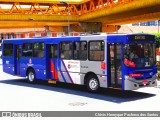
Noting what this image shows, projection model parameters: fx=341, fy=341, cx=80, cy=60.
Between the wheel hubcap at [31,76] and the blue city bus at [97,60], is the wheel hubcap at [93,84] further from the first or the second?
the wheel hubcap at [31,76]

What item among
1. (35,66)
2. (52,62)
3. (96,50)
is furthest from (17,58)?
(96,50)

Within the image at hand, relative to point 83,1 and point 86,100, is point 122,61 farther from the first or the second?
point 83,1

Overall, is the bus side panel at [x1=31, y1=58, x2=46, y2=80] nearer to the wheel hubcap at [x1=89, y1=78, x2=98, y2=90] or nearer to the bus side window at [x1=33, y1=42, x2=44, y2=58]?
the bus side window at [x1=33, y1=42, x2=44, y2=58]

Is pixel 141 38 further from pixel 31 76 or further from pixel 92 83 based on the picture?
pixel 31 76

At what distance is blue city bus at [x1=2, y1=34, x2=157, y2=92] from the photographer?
46.1ft

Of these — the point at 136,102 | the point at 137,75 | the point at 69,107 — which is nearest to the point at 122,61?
the point at 137,75

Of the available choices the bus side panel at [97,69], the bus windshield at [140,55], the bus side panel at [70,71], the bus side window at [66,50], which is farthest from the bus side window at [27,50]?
the bus windshield at [140,55]

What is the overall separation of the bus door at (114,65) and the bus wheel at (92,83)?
933 mm

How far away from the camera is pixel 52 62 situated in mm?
18391

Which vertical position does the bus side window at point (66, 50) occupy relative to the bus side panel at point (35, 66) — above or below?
above

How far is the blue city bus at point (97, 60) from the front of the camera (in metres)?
14.1

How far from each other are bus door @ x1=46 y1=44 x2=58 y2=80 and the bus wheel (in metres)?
2.73

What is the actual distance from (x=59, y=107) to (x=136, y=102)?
305 centimetres

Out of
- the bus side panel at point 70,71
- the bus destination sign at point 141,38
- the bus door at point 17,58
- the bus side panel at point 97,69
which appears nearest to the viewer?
the bus destination sign at point 141,38
